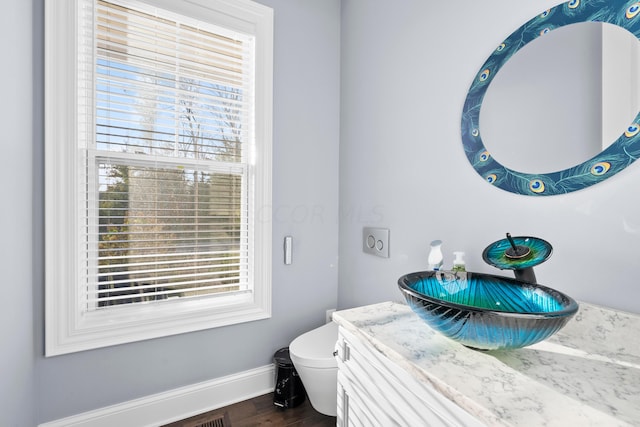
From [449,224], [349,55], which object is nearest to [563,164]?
[449,224]

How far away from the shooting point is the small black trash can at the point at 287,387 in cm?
167

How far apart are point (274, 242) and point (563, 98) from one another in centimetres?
150

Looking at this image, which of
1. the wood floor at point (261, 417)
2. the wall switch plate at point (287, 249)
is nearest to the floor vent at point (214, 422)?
the wood floor at point (261, 417)

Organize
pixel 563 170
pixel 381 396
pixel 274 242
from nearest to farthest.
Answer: pixel 381 396 → pixel 563 170 → pixel 274 242

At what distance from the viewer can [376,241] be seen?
1673mm

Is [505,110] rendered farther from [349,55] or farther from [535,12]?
[349,55]

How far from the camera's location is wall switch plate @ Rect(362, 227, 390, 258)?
1609 mm

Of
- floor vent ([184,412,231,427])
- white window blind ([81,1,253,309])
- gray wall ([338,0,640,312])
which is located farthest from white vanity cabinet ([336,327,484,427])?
white window blind ([81,1,253,309])

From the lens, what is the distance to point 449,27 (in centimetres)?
127

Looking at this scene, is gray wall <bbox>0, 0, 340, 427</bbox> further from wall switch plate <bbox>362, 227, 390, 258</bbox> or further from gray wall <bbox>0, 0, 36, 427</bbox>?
wall switch plate <bbox>362, 227, 390, 258</bbox>

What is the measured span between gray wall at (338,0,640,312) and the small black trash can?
1.82 ft

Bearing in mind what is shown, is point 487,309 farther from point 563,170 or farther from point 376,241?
point 376,241

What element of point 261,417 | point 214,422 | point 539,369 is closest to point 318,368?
point 261,417

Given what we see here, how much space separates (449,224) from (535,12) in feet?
2.56
